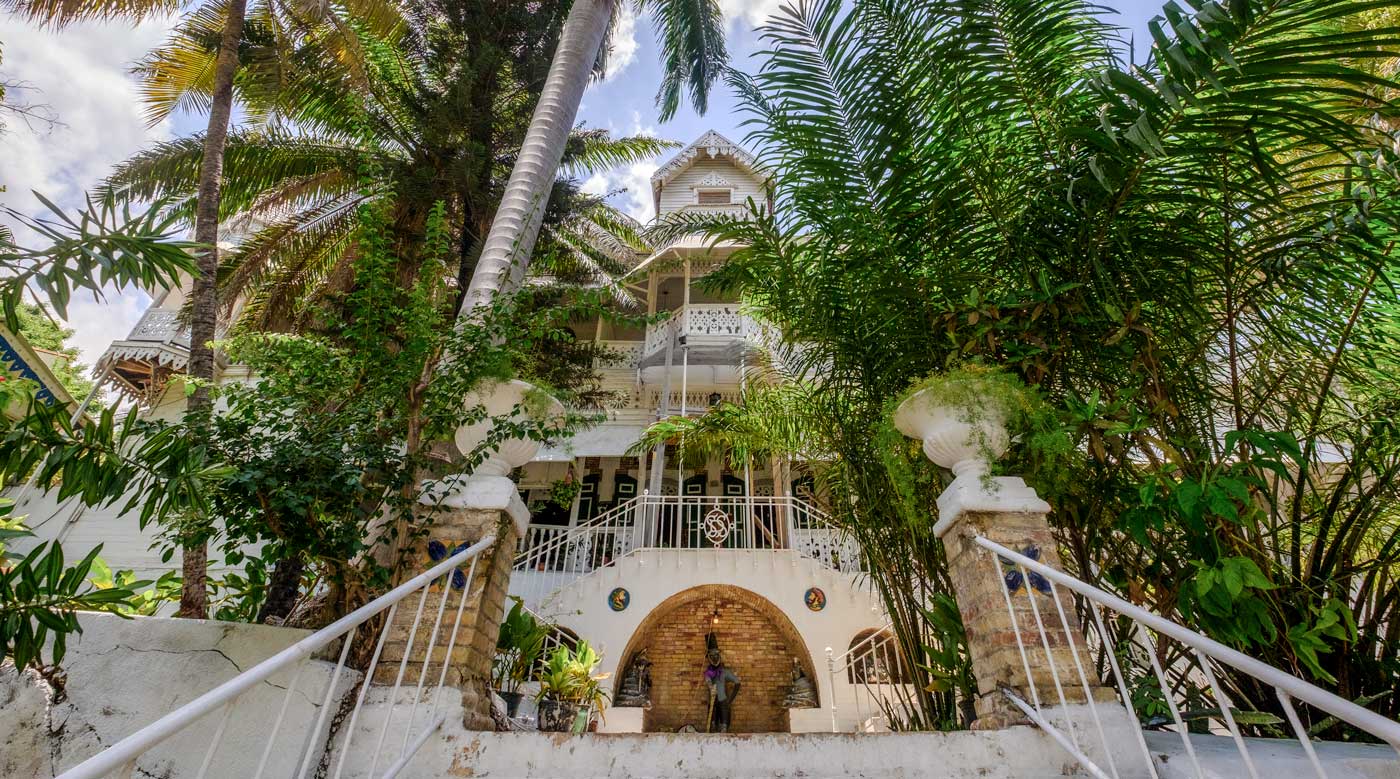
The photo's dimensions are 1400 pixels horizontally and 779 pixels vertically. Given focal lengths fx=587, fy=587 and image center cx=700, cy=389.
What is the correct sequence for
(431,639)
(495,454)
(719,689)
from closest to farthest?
(431,639) → (495,454) → (719,689)

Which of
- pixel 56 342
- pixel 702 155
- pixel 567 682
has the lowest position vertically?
pixel 567 682

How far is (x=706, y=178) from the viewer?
13.4 m

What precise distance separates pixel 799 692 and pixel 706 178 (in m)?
10.5

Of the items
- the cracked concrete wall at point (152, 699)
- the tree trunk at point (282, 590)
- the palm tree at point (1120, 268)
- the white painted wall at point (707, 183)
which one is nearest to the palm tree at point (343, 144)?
the tree trunk at point (282, 590)

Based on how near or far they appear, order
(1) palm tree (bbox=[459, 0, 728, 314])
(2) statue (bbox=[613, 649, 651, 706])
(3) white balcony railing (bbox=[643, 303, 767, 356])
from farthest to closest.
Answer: (3) white balcony railing (bbox=[643, 303, 767, 356])
(2) statue (bbox=[613, 649, 651, 706])
(1) palm tree (bbox=[459, 0, 728, 314])

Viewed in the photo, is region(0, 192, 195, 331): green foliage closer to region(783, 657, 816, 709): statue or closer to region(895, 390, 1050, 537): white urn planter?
region(895, 390, 1050, 537): white urn planter

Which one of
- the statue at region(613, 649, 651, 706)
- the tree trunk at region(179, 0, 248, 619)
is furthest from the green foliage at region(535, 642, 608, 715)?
the statue at region(613, 649, 651, 706)

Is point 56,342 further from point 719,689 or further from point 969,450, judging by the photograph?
point 969,450

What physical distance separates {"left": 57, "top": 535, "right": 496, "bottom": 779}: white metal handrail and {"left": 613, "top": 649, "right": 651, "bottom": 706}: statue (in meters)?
5.76

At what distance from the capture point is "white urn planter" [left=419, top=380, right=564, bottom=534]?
2441 mm

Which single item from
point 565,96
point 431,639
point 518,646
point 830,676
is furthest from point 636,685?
point 565,96

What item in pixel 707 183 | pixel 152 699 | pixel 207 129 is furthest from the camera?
pixel 707 183

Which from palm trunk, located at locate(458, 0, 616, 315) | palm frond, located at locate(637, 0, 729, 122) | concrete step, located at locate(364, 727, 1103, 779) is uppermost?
palm frond, located at locate(637, 0, 729, 122)

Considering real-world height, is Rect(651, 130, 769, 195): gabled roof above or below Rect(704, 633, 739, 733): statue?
above
